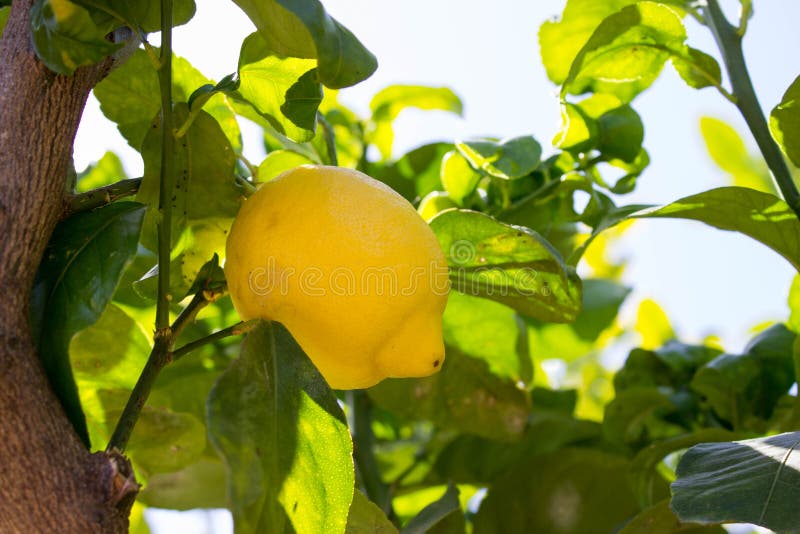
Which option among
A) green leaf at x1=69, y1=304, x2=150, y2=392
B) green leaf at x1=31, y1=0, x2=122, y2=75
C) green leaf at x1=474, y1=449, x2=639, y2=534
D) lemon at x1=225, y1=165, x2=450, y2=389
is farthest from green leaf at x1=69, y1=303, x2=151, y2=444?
green leaf at x1=474, y1=449, x2=639, y2=534

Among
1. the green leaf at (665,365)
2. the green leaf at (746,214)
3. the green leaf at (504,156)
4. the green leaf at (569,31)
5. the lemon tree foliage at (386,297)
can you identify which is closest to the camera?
the lemon tree foliage at (386,297)

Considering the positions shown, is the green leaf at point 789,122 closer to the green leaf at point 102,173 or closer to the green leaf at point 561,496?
the green leaf at point 561,496

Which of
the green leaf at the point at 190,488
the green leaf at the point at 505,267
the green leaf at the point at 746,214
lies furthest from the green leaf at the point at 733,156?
the green leaf at the point at 190,488

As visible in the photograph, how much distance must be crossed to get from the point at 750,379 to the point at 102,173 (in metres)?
0.87

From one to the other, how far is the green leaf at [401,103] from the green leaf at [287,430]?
0.66 meters

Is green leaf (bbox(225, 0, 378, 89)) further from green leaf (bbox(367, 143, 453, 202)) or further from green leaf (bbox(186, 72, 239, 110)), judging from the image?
green leaf (bbox(367, 143, 453, 202))

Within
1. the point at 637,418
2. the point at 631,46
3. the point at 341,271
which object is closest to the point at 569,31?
the point at 631,46

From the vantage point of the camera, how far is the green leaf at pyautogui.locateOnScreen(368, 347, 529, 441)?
107 cm

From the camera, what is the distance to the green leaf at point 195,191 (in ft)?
2.28

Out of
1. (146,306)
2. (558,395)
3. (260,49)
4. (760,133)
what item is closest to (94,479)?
(260,49)

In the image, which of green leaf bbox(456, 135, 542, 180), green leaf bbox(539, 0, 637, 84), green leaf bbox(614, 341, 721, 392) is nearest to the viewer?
green leaf bbox(456, 135, 542, 180)

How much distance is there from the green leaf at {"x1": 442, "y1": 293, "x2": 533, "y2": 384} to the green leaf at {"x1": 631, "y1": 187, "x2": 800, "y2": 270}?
0.28 m

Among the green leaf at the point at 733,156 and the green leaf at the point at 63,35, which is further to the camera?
the green leaf at the point at 733,156

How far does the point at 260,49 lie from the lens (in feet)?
2.27
